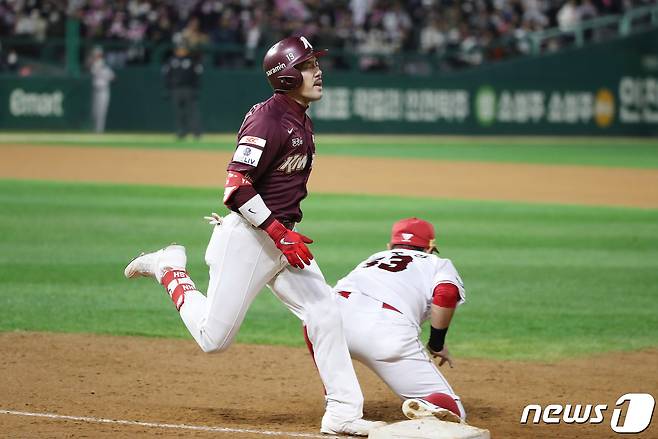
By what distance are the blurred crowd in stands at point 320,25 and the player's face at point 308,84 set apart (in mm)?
22985

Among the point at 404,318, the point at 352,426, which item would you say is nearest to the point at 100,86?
the point at 404,318

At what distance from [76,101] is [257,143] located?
24122mm

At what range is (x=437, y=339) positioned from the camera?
6.16 m

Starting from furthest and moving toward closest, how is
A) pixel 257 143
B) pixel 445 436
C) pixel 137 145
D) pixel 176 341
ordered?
pixel 137 145 → pixel 176 341 → pixel 257 143 → pixel 445 436

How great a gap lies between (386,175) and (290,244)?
52.0ft

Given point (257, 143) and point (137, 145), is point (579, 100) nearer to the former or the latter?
point (137, 145)

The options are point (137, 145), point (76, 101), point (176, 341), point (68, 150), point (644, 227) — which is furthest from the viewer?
point (76, 101)

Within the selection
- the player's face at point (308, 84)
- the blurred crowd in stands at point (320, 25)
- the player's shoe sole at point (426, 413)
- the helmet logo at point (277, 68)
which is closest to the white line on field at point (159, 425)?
the player's shoe sole at point (426, 413)

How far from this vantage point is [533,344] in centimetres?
864

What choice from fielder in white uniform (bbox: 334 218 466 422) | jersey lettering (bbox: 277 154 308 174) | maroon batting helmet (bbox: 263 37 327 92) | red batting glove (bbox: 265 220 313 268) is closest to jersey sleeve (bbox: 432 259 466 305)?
fielder in white uniform (bbox: 334 218 466 422)

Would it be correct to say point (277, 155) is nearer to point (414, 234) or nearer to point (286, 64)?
point (286, 64)

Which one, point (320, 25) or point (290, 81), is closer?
point (290, 81)

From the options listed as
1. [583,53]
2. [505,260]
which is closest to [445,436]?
[505,260]

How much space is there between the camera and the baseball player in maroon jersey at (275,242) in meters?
5.74
